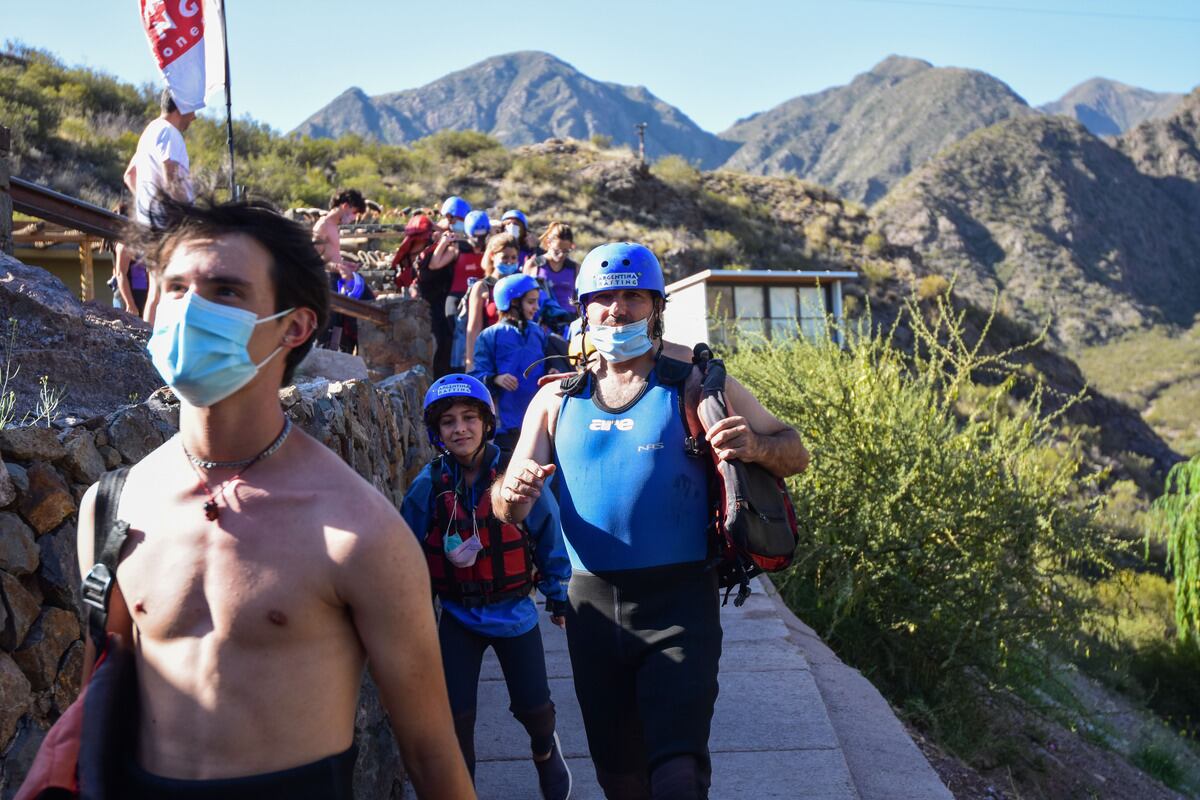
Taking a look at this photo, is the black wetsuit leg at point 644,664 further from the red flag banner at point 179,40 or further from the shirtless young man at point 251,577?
the red flag banner at point 179,40

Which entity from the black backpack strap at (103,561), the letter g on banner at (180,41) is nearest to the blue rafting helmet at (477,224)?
the letter g on banner at (180,41)

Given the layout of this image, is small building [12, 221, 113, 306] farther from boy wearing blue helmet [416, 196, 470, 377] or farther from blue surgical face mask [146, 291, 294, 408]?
blue surgical face mask [146, 291, 294, 408]

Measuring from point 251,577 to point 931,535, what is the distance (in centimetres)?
660

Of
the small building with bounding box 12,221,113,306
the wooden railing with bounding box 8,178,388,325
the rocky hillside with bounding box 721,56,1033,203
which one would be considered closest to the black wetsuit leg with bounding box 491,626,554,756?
the wooden railing with bounding box 8,178,388,325

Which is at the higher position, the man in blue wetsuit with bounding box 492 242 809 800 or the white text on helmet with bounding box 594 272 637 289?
the white text on helmet with bounding box 594 272 637 289

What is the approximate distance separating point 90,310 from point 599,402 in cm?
265

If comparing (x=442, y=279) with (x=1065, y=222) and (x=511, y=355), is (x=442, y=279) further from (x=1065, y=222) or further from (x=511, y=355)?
(x=1065, y=222)

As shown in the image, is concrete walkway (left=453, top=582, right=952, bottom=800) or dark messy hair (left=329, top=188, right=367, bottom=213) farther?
dark messy hair (left=329, top=188, right=367, bottom=213)

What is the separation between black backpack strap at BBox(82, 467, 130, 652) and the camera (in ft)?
6.93

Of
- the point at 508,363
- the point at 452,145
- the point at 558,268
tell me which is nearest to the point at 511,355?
the point at 508,363

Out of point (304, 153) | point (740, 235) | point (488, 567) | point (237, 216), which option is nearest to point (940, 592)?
point (488, 567)

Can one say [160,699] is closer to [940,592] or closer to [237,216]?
[237,216]

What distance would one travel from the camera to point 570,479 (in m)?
3.63

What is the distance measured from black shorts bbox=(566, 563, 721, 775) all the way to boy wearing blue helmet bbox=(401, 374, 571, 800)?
1.87ft
